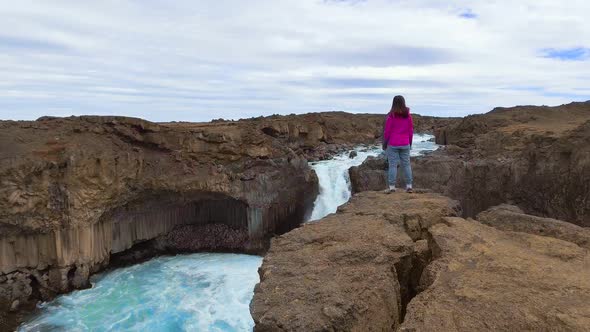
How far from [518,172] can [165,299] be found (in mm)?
12661

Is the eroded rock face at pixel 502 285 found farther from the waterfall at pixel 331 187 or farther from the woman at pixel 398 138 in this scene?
the waterfall at pixel 331 187

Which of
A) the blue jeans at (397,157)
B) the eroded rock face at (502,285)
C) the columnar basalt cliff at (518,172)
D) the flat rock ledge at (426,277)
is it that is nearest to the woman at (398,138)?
the blue jeans at (397,157)

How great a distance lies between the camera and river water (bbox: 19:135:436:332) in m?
12.2

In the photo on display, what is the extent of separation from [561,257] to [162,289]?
515 inches

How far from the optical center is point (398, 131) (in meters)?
8.34

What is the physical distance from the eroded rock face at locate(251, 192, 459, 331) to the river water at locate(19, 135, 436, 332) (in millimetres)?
7401

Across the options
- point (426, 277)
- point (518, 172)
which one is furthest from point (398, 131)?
point (518, 172)

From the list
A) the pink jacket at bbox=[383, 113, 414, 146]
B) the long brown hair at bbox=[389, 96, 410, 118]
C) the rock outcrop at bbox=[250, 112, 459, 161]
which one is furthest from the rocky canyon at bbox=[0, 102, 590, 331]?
the long brown hair at bbox=[389, 96, 410, 118]

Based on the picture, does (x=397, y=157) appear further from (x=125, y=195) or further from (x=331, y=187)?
(x=331, y=187)

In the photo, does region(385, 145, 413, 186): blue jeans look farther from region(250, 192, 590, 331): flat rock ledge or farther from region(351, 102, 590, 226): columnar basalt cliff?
region(351, 102, 590, 226): columnar basalt cliff

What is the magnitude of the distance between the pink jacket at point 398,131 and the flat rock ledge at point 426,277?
2.77 m

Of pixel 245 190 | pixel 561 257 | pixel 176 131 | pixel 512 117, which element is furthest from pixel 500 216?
pixel 512 117

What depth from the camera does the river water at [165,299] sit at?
1225cm

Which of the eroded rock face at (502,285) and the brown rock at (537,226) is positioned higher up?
the brown rock at (537,226)
